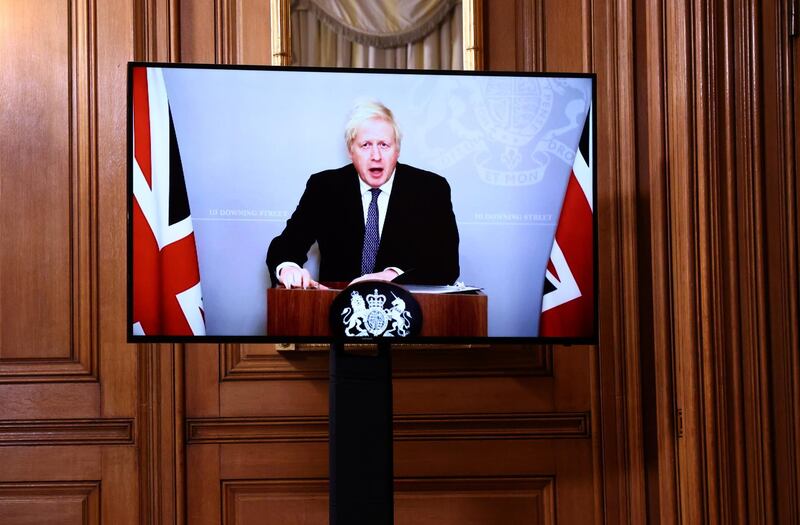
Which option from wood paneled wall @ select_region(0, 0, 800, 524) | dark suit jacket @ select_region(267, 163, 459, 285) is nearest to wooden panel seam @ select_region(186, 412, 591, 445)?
wood paneled wall @ select_region(0, 0, 800, 524)

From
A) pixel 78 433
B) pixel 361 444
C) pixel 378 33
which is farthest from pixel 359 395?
pixel 378 33

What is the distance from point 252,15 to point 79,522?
62.8 inches

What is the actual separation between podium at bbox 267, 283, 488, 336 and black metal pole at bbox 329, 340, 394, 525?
0.12 m

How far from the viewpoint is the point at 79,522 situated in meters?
2.68

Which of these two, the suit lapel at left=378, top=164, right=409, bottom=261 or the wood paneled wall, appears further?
the wood paneled wall

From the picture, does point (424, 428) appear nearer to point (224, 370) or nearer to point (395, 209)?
point (224, 370)

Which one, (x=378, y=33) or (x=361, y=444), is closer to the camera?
(x=361, y=444)

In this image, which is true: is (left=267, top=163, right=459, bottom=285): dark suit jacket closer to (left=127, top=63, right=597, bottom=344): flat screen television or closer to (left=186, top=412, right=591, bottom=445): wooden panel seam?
(left=127, top=63, right=597, bottom=344): flat screen television

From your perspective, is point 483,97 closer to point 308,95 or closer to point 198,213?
point 308,95

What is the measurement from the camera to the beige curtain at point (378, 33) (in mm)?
2719

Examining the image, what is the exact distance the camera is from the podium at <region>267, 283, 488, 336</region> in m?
2.16

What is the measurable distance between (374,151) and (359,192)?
11 cm

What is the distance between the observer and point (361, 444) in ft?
6.98

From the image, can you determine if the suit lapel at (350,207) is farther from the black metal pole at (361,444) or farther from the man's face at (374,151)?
the black metal pole at (361,444)
